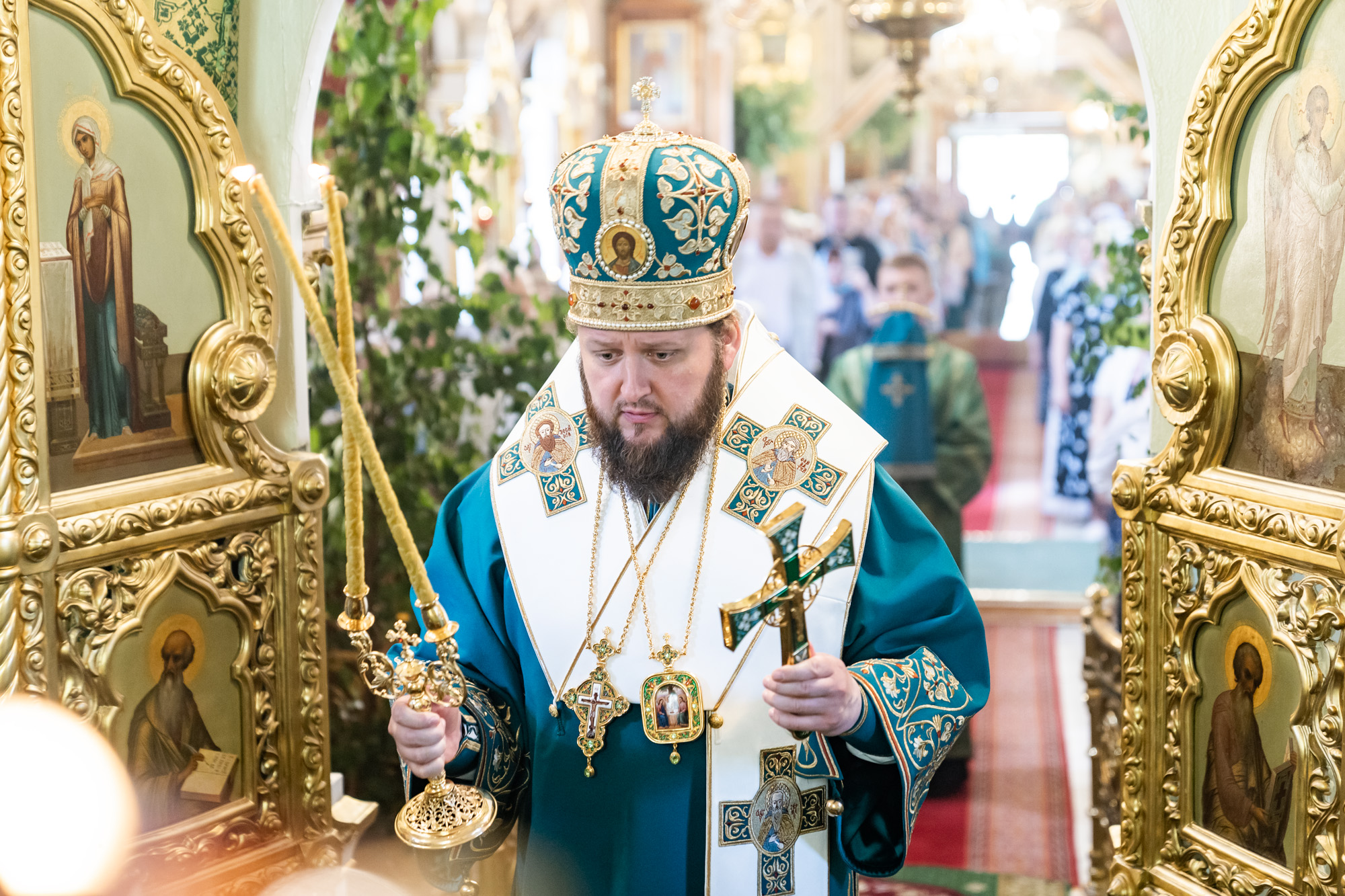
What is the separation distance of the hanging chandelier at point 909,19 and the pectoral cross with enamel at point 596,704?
11.9 ft

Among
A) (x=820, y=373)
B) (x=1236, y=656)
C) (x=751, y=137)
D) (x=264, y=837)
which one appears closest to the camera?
(x=1236, y=656)

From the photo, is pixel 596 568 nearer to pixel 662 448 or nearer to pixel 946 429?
pixel 662 448

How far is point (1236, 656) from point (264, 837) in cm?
228

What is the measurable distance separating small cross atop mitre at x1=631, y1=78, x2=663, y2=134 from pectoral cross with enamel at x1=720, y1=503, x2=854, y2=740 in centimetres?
90

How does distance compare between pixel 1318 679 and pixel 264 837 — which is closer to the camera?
pixel 1318 679

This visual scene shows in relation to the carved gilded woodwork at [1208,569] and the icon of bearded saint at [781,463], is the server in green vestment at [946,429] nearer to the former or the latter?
the carved gilded woodwork at [1208,569]

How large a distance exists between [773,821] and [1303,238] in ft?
5.06

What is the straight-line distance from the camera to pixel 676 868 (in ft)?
8.25

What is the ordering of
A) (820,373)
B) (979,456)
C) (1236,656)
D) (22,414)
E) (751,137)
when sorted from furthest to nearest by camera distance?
(751,137)
(820,373)
(979,456)
(1236,656)
(22,414)

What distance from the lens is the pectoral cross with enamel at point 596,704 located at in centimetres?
248

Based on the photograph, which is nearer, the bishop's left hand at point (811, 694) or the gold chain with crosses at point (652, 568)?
the bishop's left hand at point (811, 694)

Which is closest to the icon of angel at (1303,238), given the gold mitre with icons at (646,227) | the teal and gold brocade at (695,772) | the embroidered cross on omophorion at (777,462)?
the teal and gold brocade at (695,772)

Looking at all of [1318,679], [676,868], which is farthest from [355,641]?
[1318,679]

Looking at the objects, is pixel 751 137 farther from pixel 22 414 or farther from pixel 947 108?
pixel 22 414
